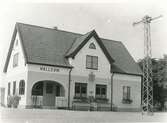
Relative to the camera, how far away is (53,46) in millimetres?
29297

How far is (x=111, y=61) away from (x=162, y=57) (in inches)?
401

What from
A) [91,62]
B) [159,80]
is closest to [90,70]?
[91,62]

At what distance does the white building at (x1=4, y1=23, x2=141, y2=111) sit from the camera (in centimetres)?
2658

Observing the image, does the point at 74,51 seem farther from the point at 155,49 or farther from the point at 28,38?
the point at 155,49

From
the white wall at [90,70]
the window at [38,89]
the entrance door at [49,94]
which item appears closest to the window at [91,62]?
the white wall at [90,70]

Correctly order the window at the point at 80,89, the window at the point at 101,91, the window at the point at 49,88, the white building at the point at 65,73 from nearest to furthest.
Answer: the white building at the point at 65,73, the window at the point at 49,88, the window at the point at 80,89, the window at the point at 101,91

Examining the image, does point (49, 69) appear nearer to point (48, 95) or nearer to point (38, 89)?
point (38, 89)

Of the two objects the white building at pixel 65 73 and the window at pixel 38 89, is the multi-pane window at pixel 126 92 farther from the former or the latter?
the window at pixel 38 89

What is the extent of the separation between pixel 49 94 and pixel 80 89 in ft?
9.47

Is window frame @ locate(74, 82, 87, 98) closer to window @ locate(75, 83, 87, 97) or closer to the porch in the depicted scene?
window @ locate(75, 83, 87, 97)

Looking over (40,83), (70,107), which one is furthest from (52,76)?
(70,107)

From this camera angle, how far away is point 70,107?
90.3 feet

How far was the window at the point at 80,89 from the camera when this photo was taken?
28.5 meters

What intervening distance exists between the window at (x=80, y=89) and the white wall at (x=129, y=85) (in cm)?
367
